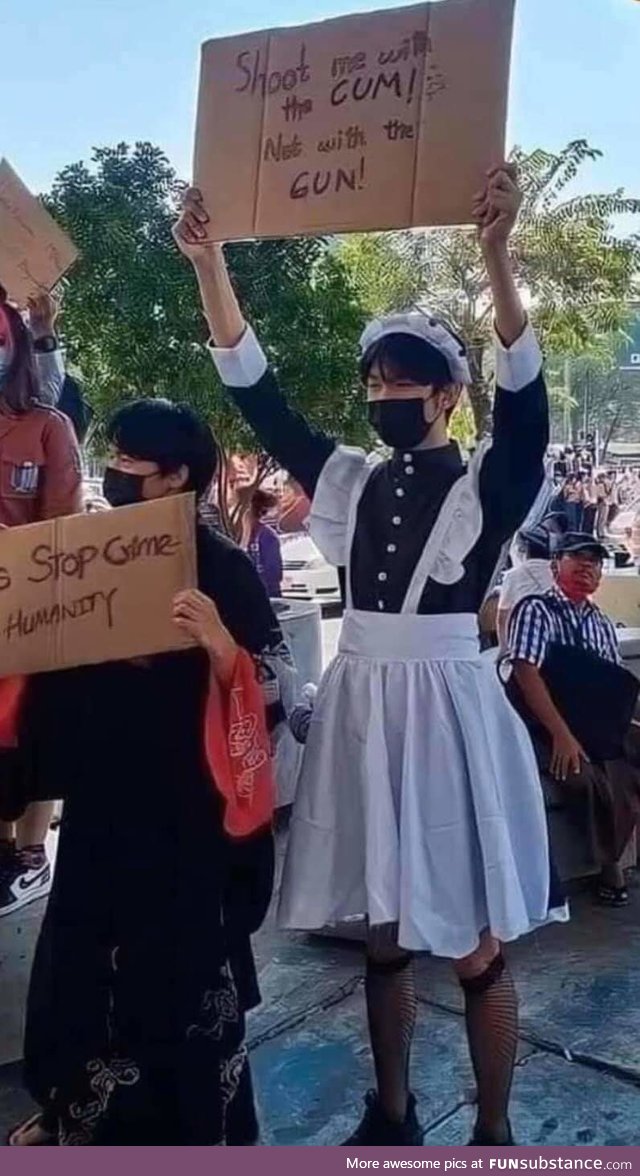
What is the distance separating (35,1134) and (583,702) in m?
1.90

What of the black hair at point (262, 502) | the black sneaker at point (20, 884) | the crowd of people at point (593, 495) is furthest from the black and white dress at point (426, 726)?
the crowd of people at point (593, 495)

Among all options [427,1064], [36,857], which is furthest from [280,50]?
[427,1064]

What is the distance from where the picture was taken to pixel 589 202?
13383mm

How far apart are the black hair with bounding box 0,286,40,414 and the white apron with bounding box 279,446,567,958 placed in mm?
926

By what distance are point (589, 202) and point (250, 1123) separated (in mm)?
12825

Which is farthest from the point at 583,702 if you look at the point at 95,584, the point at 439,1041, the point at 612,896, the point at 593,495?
the point at 593,495

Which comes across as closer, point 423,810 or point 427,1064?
point 423,810

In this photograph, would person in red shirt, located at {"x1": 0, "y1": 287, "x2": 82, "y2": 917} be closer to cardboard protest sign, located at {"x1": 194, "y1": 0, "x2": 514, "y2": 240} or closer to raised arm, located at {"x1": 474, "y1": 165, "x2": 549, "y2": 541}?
cardboard protest sign, located at {"x1": 194, "y1": 0, "x2": 514, "y2": 240}

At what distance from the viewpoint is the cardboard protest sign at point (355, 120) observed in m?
1.73

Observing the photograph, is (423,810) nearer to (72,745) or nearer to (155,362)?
(72,745)

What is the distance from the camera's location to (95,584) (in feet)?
5.92

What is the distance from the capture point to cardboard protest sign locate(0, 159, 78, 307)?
2188 millimetres

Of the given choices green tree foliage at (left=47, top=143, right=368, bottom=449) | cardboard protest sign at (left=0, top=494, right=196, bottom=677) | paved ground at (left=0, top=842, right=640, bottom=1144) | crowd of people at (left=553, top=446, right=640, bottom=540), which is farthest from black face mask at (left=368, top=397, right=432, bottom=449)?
crowd of people at (left=553, top=446, right=640, bottom=540)

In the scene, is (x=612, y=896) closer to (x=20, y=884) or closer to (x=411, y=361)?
(x=20, y=884)
